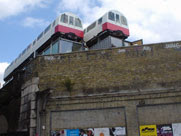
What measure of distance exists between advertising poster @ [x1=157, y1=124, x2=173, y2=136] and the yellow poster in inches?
9.7

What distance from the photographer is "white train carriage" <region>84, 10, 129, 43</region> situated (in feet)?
71.2

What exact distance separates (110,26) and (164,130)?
12872 millimetres

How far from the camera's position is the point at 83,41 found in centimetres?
2355

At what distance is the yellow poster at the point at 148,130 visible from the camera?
1234 cm

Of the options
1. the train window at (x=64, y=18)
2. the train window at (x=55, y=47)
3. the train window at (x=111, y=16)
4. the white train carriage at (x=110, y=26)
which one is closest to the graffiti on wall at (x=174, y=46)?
the white train carriage at (x=110, y=26)

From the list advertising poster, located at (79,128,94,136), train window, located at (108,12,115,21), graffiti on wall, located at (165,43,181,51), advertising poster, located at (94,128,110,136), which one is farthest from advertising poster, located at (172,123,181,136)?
train window, located at (108,12,115,21)

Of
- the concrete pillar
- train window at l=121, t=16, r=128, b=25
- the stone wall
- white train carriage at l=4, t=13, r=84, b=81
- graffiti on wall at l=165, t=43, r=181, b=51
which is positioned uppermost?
train window at l=121, t=16, r=128, b=25

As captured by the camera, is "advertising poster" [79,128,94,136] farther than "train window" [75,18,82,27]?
No

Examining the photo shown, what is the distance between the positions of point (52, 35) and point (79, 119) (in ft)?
37.9

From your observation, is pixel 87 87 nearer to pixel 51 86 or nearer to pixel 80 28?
pixel 51 86

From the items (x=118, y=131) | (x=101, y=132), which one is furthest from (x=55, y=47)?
(x=118, y=131)

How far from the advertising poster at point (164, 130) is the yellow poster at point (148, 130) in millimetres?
246

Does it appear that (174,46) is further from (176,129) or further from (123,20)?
(123,20)

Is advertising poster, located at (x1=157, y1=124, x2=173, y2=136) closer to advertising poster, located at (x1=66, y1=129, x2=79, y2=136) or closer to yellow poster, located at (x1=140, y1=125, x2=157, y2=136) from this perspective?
yellow poster, located at (x1=140, y1=125, x2=157, y2=136)
